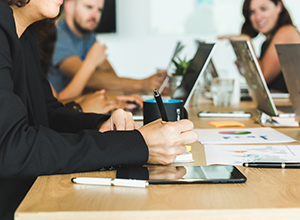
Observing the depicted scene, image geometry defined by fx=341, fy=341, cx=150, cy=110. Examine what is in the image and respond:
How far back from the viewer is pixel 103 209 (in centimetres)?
47

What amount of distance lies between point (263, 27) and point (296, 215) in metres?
2.66

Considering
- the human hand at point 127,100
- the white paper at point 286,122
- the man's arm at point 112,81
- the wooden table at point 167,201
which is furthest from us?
the man's arm at point 112,81

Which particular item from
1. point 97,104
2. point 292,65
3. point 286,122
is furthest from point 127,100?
point 292,65

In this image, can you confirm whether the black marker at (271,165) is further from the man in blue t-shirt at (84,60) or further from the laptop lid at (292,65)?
the man in blue t-shirt at (84,60)

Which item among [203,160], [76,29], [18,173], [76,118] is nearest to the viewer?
[18,173]

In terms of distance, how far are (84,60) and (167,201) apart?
173cm

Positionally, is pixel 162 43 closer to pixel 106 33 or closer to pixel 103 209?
pixel 106 33

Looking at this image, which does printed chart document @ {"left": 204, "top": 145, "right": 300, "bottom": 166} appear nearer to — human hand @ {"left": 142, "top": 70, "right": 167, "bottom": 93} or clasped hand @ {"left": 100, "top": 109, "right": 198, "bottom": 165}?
clasped hand @ {"left": 100, "top": 109, "right": 198, "bottom": 165}

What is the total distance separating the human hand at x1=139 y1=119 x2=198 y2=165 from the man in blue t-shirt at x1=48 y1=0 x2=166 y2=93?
4.58 feet

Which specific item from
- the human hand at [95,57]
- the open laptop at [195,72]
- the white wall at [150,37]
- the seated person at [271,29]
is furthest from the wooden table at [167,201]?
the white wall at [150,37]

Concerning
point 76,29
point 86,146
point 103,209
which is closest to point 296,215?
point 103,209

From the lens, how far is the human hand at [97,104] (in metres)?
1.42

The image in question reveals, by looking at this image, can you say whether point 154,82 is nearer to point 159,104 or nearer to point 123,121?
point 123,121

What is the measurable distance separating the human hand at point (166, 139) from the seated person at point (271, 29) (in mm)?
1893
